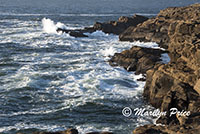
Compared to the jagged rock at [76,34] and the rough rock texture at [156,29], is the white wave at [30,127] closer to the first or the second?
the rough rock texture at [156,29]

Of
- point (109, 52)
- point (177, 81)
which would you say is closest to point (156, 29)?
point (109, 52)

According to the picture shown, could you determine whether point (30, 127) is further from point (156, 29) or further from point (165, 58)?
point (156, 29)

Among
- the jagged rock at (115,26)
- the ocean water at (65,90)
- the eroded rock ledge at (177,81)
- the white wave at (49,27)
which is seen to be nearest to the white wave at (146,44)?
the ocean water at (65,90)

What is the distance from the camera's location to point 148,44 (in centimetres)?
5441

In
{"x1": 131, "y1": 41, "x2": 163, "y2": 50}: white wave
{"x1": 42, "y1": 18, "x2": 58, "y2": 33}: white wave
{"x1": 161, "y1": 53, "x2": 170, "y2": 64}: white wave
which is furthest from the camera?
{"x1": 42, "y1": 18, "x2": 58, "y2": 33}: white wave

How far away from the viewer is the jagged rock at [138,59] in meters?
37.1

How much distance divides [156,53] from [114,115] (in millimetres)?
18184

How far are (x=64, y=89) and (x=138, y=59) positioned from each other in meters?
11.1

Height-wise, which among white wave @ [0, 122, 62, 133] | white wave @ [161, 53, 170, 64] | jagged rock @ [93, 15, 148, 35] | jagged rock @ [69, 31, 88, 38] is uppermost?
jagged rock @ [93, 15, 148, 35]

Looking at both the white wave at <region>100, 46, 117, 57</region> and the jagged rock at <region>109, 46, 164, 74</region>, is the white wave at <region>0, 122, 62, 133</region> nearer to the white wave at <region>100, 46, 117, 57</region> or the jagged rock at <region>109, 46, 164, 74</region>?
the jagged rock at <region>109, 46, 164, 74</region>

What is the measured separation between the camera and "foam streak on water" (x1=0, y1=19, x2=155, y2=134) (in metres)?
23.9

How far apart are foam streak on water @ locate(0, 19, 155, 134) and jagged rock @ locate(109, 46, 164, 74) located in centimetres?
124

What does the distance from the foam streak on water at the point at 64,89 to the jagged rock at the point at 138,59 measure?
124 cm

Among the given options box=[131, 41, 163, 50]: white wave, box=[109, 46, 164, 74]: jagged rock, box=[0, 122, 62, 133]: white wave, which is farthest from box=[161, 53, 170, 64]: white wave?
box=[0, 122, 62, 133]: white wave
